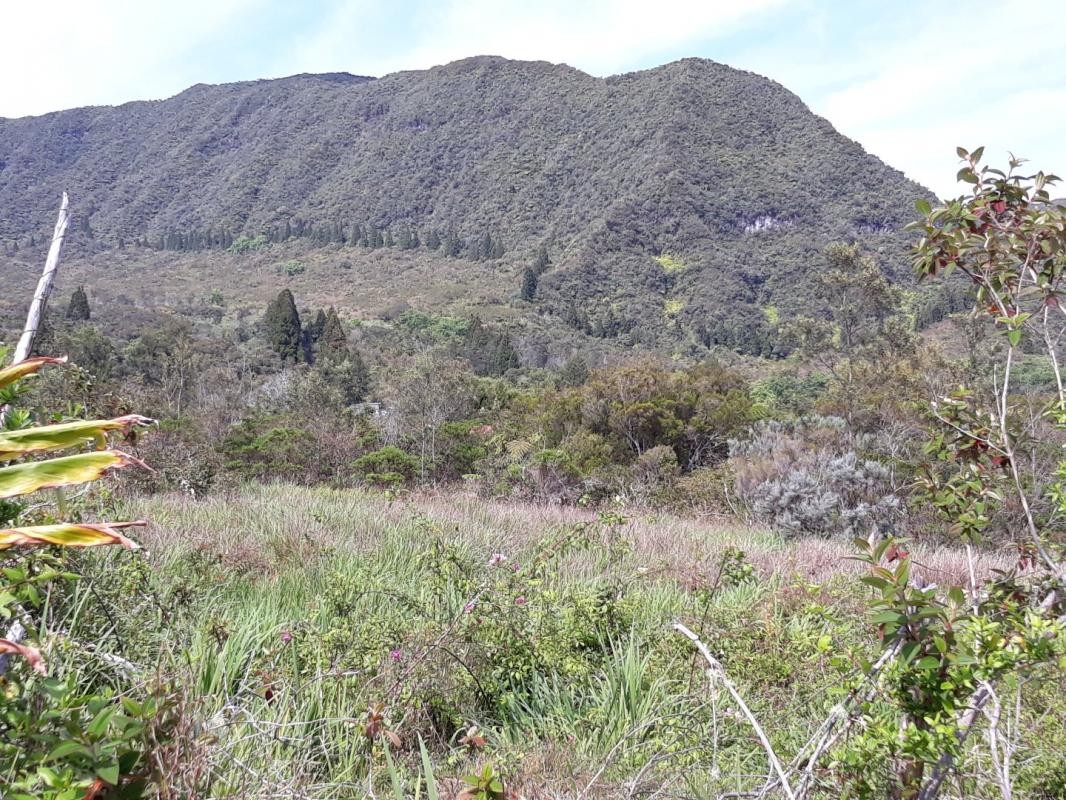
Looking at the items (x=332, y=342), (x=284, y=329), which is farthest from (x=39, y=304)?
(x=284, y=329)

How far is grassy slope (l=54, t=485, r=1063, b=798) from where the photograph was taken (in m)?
1.94

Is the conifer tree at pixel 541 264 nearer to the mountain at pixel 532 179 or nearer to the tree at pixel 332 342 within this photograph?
the mountain at pixel 532 179

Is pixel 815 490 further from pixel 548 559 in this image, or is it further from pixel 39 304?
pixel 39 304

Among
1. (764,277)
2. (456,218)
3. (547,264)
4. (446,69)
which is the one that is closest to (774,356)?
(764,277)

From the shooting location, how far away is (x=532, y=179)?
95688 millimetres

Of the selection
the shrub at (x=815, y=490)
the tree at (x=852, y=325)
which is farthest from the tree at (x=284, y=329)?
the shrub at (x=815, y=490)

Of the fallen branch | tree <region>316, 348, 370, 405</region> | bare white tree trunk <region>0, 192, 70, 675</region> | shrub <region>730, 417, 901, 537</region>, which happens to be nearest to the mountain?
tree <region>316, 348, 370, 405</region>

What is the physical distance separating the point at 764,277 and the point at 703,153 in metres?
28.4

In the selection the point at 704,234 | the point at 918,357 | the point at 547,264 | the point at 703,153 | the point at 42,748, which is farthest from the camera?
the point at 703,153

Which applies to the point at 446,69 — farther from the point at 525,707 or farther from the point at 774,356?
the point at 525,707

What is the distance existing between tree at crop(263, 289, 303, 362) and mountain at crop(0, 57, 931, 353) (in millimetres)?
22919

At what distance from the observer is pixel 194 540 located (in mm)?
4562

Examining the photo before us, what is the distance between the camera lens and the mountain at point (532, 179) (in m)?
65.4

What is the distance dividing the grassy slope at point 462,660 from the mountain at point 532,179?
48.2m
